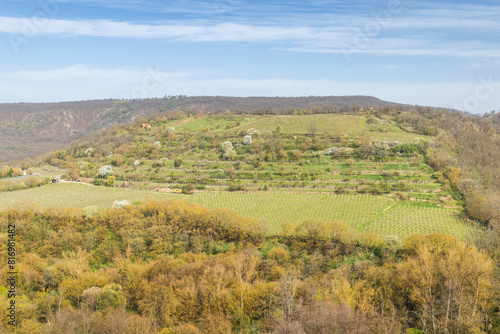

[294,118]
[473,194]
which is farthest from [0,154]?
[473,194]

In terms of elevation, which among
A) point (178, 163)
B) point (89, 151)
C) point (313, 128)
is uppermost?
point (313, 128)

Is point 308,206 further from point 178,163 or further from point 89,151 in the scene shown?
point 89,151

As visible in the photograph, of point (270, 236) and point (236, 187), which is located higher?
point (236, 187)

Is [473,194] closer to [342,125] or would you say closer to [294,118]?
[342,125]

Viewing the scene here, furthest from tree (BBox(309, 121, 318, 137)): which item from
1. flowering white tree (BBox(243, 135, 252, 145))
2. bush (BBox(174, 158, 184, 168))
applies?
bush (BBox(174, 158, 184, 168))

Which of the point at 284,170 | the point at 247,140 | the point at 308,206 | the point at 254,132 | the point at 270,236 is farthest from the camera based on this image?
the point at 254,132

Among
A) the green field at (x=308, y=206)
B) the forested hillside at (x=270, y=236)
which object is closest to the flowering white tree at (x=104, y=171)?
the forested hillside at (x=270, y=236)

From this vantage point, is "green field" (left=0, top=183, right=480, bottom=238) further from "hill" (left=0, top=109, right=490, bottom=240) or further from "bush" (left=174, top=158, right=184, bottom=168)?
"bush" (left=174, top=158, right=184, bottom=168)

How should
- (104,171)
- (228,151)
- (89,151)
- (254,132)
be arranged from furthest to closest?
(89,151) → (254,132) → (228,151) → (104,171)

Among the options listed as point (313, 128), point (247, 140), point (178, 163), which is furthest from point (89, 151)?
point (313, 128)
